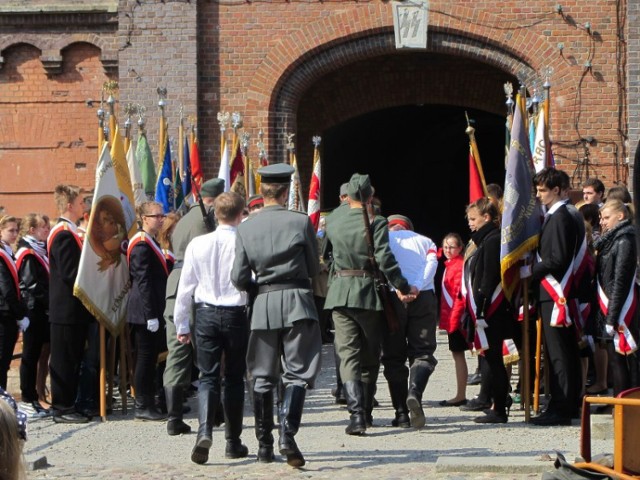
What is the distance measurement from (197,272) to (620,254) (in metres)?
3.18

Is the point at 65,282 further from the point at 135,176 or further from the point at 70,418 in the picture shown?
the point at 135,176

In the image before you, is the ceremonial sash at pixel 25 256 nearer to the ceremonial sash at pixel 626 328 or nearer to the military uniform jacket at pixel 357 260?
the military uniform jacket at pixel 357 260

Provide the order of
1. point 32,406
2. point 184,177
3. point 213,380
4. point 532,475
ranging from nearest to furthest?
1. point 532,475
2. point 213,380
3. point 32,406
4. point 184,177

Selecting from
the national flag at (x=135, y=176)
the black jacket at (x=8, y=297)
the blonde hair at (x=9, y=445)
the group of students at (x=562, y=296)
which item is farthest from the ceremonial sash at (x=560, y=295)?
the blonde hair at (x=9, y=445)

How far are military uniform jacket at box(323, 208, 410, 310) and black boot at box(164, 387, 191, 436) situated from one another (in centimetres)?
128

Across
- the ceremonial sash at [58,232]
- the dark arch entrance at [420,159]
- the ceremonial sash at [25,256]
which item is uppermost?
the dark arch entrance at [420,159]

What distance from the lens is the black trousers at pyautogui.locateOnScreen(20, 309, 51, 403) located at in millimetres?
11492

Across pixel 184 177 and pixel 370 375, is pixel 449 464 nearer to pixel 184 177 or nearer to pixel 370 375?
pixel 370 375

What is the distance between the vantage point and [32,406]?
1149 cm

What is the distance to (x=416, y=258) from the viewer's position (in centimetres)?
1044

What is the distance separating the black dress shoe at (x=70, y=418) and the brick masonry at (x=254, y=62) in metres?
9.02

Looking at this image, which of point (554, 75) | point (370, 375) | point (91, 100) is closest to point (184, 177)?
point (91, 100)

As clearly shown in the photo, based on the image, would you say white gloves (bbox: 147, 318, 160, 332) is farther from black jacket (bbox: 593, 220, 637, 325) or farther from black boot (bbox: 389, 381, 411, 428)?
black jacket (bbox: 593, 220, 637, 325)

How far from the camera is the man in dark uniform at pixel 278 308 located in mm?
8523
